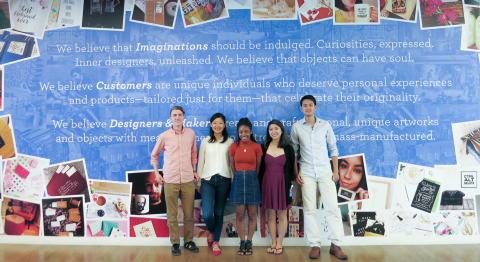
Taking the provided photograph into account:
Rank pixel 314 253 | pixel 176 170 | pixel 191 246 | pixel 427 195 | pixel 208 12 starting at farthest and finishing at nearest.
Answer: pixel 208 12, pixel 427 195, pixel 191 246, pixel 176 170, pixel 314 253

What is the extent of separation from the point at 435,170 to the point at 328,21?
2.10 m

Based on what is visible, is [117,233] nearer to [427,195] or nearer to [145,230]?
Answer: [145,230]

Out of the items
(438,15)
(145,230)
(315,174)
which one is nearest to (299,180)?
(315,174)

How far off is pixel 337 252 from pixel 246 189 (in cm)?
115

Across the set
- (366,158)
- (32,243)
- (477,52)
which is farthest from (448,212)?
(32,243)

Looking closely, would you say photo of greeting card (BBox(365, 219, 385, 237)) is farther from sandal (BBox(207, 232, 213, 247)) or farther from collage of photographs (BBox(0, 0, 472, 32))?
collage of photographs (BBox(0, 0, 472, 32))

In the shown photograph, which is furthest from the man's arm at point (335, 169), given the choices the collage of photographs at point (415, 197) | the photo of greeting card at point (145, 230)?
the photo of greeting card at point (145, 230)

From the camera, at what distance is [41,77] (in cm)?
365

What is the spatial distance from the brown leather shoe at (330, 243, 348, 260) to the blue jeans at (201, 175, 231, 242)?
121 cm

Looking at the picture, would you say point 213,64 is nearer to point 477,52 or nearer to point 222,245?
point 222,245

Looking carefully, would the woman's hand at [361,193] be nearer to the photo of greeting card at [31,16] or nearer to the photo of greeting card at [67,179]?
the photo of greeting card at [67,179]

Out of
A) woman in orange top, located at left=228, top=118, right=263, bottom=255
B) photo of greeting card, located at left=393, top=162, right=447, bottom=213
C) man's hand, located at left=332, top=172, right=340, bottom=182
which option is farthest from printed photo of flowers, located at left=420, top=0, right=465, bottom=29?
woman in orange top, located at left=228, top=118, right=263, bottom=255

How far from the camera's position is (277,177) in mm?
3174

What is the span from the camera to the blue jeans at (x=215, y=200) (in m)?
3.28
